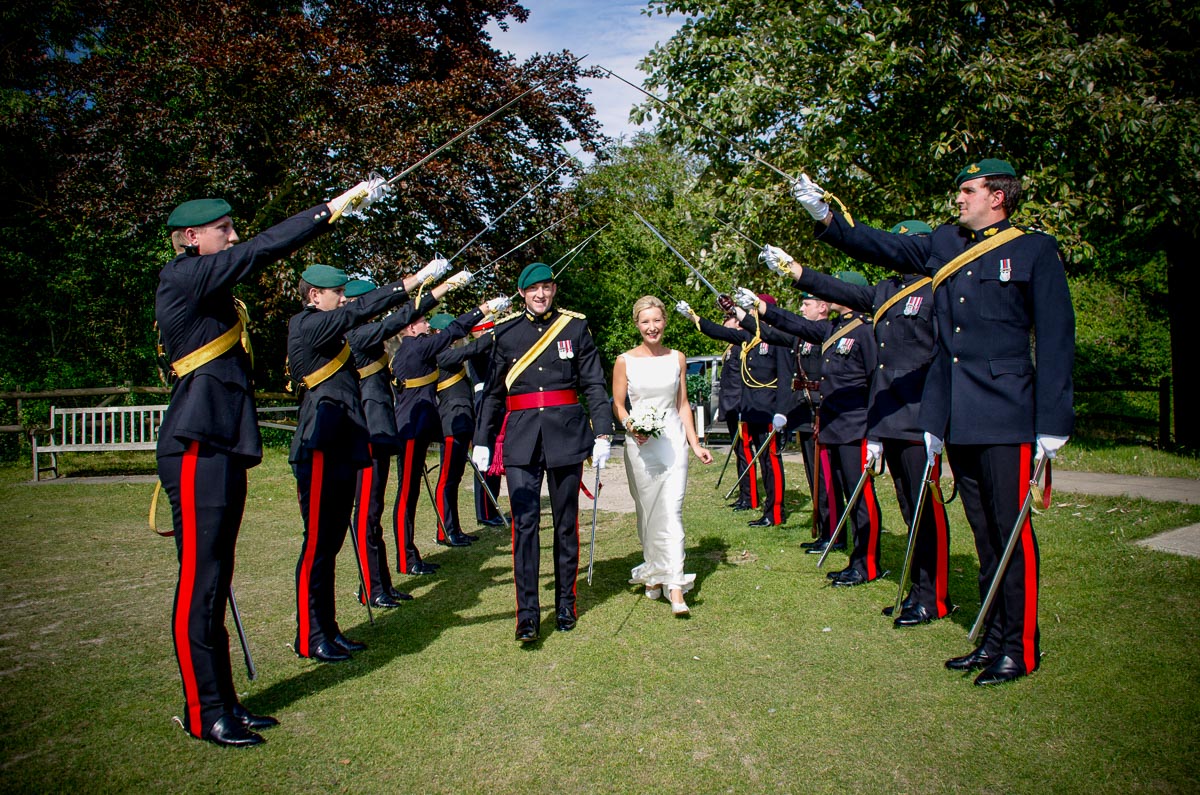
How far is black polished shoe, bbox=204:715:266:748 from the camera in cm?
372

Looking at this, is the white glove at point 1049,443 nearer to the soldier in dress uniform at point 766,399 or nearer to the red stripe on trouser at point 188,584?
the red stripe on trouser at point 188,584

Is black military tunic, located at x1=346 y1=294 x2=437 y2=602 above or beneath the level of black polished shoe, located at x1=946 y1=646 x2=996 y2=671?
above

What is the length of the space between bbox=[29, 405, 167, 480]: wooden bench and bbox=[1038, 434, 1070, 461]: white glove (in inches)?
530

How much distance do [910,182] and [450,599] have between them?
11.2m

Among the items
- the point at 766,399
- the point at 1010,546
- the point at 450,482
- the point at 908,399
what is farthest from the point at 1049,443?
the point at 450,482

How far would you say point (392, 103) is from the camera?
15375 millimetres

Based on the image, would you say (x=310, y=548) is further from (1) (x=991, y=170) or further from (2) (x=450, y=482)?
(1) (x=991, y=170)

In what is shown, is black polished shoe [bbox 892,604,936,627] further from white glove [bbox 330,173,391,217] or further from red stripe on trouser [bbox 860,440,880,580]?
white glove [bbox 330,173,391,217]

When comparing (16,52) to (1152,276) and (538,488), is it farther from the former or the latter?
(1152,276)

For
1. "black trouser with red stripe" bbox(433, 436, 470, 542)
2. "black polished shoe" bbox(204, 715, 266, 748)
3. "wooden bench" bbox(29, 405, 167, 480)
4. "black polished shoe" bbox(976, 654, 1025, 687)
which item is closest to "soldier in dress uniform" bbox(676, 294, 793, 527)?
"black trouser with red stripe" bbox(433, 436, 470, 542)

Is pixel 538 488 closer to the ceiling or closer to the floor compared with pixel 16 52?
closer to the floor

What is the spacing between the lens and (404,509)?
289 inches

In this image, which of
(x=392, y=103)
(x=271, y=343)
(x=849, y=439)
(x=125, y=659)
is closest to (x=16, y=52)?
(x=271, y=343)

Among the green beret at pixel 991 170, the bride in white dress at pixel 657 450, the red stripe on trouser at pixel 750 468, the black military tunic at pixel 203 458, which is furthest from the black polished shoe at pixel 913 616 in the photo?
the red stripe on trouser at pixel 750 468
